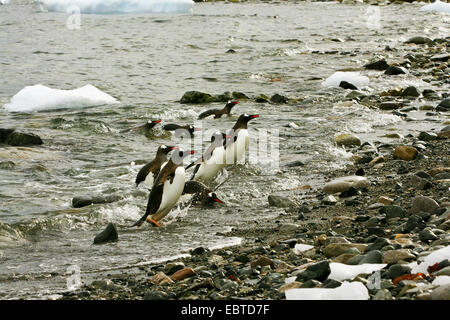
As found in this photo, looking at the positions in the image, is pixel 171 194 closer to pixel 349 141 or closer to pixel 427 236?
pixel 427 236

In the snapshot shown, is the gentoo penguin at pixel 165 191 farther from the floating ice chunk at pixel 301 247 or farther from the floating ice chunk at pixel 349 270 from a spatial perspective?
the floating ice chunk at pixel 349 270

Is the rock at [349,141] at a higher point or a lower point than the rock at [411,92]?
lower

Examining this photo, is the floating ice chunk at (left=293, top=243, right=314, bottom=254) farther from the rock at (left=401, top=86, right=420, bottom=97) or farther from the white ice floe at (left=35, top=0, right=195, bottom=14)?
the white ice floe at (left=35, top=0, right=195, bottom=14)

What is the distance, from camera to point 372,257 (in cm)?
463

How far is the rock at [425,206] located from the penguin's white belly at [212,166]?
3258 mm

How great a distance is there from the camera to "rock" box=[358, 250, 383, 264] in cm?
461

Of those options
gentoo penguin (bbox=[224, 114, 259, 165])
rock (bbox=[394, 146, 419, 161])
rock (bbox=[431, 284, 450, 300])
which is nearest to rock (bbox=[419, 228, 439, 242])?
rock (bbox=[431, 284, 450, 300])

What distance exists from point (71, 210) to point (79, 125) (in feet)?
14.6

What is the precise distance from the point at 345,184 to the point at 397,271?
323cm

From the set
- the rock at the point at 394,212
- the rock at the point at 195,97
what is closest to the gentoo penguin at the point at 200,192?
the rock at the point at 394,212

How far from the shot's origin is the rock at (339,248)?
5.12 m

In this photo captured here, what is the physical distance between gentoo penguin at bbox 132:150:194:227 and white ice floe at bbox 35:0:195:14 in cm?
2446
